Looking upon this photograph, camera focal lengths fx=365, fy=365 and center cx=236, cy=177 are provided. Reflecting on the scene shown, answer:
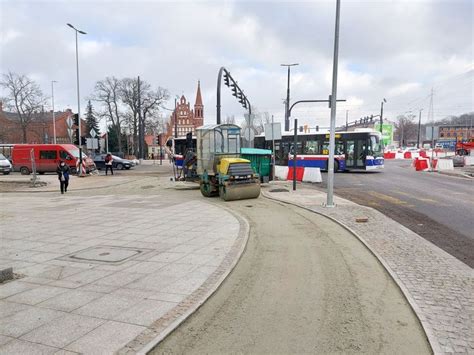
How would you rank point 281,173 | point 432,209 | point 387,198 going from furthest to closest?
1. point 281,173
2. point 387,198
3. point 432,209

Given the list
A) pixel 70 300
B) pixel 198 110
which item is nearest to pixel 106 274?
pixel 70 300

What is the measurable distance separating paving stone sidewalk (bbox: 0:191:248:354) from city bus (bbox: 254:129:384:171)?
772 inches

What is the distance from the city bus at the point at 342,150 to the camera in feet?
90.7

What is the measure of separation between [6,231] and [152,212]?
3904mm

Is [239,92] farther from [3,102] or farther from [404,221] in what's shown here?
[3,102]

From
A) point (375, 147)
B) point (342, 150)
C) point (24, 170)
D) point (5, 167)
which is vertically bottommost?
point (24, 170)

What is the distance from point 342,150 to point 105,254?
24.6m

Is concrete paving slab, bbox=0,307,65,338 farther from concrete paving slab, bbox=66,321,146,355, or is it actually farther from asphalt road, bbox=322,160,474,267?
asphalt road, bbox=322,160,474,267

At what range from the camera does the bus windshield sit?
27.7 m

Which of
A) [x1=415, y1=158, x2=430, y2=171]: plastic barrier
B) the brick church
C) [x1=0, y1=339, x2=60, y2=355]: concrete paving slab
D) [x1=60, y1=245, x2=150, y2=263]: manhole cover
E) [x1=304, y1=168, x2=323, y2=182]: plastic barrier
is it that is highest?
the brick church

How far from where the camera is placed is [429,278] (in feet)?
17.6

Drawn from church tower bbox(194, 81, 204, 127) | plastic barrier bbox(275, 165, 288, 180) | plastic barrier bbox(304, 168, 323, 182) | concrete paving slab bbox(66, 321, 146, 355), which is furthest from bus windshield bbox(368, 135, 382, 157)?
church tower bbox(194, 81, 204, 127)

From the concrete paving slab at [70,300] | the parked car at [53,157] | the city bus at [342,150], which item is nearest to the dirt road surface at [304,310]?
the concrete paving slab at [70,300]

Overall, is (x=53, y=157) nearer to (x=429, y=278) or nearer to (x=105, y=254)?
(x=105, y=254)
